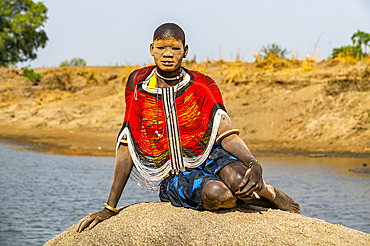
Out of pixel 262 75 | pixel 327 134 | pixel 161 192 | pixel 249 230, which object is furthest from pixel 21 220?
pixel 262 75

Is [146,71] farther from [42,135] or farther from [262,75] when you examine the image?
[262,75]

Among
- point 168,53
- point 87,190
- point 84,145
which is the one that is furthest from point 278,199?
point 84,145

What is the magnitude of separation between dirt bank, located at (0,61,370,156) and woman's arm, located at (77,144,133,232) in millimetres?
8016

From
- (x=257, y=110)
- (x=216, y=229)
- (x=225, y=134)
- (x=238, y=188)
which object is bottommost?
(x=257, y=110)

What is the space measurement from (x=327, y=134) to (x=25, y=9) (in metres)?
23.3

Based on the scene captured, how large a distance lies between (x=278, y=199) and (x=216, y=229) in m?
0.51

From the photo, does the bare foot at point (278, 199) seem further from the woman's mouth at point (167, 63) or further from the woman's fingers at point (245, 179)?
the woman's mouth at point (167, 63)

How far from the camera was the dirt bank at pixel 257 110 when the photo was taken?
11.1m

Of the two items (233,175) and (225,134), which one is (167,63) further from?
(233,175)

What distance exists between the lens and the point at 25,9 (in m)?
28.2

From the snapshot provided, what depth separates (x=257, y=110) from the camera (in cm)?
1332

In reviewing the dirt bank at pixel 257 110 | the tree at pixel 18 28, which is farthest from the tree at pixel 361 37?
the tree at pixel 18 28

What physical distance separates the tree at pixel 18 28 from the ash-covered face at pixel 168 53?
26.7 metres

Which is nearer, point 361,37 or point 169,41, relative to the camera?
point 169,41
